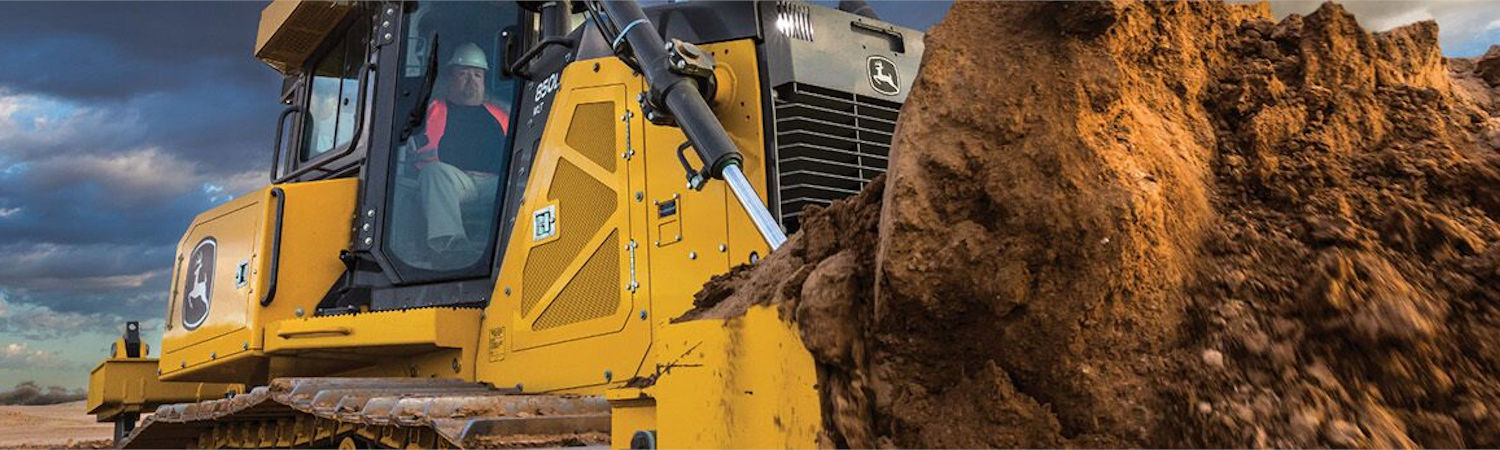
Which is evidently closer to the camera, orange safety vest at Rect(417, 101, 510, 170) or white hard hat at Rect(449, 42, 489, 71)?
orange safety vest at Rect(417, 101, 510, 170)

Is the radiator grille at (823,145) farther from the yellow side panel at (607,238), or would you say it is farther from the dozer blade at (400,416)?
the dozer blade at (400,416)

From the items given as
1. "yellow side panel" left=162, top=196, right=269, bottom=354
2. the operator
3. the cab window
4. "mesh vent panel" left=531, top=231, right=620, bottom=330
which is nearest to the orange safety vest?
the operator

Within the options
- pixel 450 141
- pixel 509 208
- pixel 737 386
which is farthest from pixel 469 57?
pixel 737 386

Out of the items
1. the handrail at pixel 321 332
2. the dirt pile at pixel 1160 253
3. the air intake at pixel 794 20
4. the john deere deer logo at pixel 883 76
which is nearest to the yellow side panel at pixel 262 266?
the handrail at pixel 321 332

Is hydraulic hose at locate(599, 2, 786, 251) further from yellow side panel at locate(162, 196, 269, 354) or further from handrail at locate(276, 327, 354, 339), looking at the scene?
yellow side panel at locate(162, 196, 269, 354)

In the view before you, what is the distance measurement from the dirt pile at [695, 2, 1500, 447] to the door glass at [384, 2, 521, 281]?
3215mm

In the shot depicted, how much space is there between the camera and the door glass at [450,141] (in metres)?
4.96

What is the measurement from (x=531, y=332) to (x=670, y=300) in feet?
2.54

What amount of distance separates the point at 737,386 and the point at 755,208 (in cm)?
147

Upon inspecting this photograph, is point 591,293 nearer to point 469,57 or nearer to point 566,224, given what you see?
point 566,224

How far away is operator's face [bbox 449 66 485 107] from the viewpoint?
5125 mm

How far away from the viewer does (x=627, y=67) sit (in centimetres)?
447

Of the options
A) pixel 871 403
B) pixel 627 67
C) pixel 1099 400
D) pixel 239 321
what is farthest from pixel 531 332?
pixel 1099 400

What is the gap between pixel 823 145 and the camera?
418 cm
